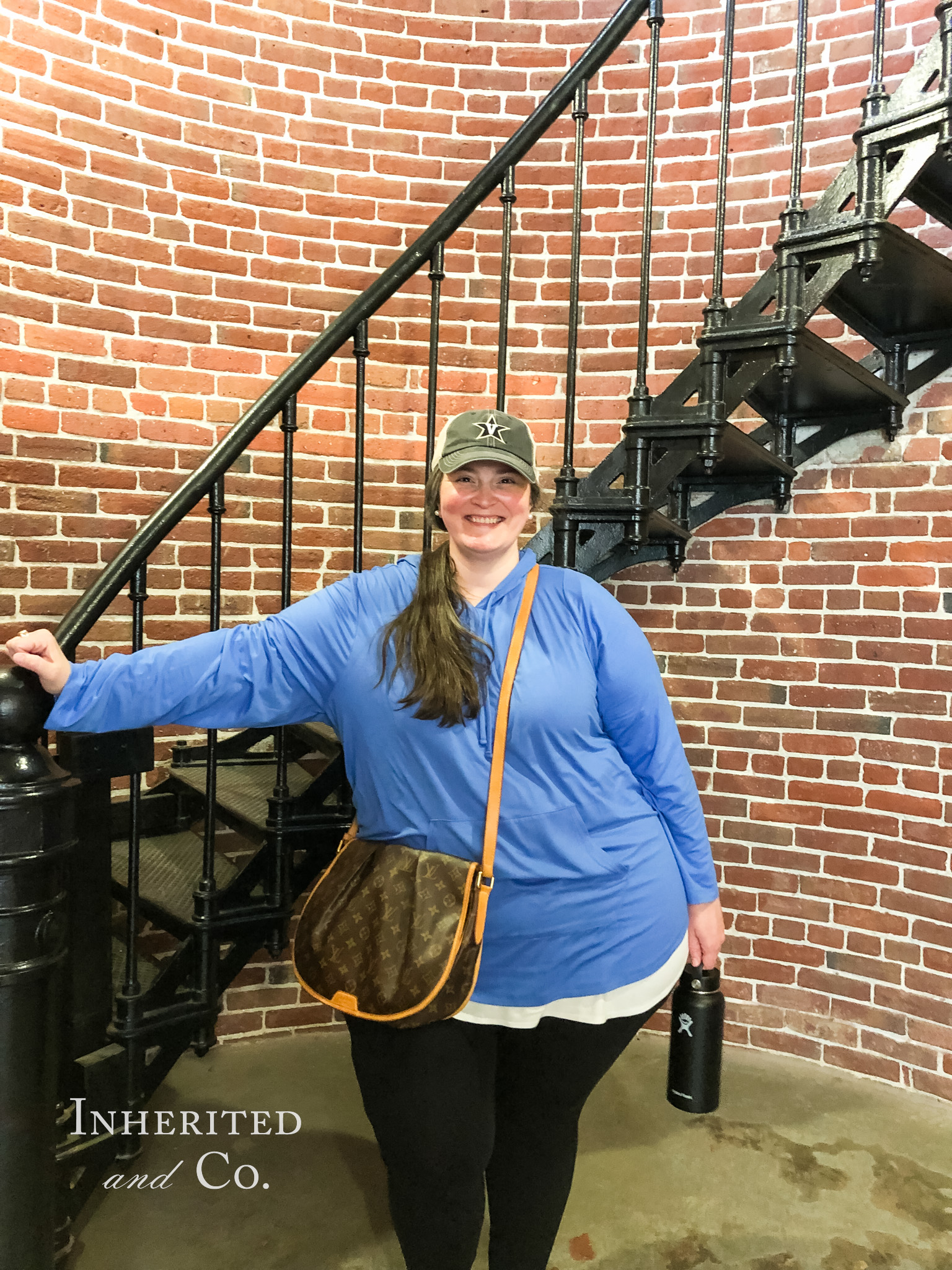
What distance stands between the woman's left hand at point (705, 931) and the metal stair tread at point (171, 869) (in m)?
1.03

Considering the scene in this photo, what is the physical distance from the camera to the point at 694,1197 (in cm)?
199

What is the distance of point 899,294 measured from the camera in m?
2.15

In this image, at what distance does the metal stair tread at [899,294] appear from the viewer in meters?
1.87

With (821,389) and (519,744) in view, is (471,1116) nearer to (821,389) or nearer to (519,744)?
(519,744)

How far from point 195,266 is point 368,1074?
2287mm

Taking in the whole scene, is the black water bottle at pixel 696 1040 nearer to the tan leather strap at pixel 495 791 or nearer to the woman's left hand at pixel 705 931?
the woman's left hand at pixel 705 931

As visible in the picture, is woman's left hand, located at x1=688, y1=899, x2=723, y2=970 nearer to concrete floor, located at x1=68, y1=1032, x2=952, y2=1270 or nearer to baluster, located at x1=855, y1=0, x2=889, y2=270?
concrete floor, located at x1=68, y1=1032, x2=952, y2=1270

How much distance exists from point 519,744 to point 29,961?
0.86 m

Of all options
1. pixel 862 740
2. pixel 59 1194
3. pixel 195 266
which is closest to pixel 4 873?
pixel 59 1194

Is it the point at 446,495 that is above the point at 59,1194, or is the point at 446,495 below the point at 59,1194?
above

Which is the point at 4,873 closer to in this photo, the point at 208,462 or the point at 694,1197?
the point at 208,462

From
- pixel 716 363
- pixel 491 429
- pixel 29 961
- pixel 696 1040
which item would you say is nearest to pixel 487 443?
pixel 491 429

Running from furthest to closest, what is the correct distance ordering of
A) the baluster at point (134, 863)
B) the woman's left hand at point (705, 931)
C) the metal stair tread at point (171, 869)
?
the metal stair tread at point (171, 869), the baluster at point (134, 863), the woman's left hand at point (705, 931)

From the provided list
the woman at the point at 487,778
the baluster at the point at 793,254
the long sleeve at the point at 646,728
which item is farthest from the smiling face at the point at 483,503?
the baluster at the point at 793,254
